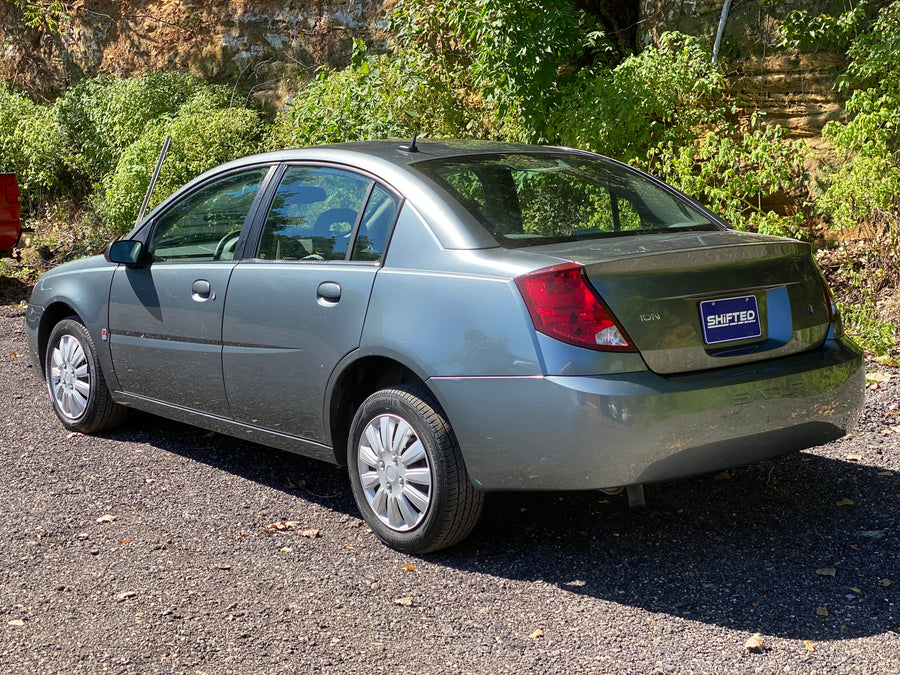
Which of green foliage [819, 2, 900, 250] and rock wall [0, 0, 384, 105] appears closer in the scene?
green foliage [819, 2, 900, 250]

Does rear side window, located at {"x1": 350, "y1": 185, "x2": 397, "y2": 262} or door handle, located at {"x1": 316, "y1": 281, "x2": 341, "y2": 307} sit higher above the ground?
rear side window, located at {"x1": 350, "y1": 185, "x2": 397, "y2": 262}

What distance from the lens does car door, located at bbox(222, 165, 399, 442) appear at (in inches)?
171

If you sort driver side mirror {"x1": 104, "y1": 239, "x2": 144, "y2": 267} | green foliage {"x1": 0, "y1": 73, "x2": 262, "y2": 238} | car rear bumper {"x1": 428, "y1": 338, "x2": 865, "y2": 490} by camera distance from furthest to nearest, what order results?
green foliage {"x1": 0, "y1": 73, "x2": 262, "y2": 238} → driver side mirror {"x1": 104, "y1": 239, "x2": 144, "y2": 267} → car rear bumper {"x1": 428, "y1": 338, "x2": 865, "y2": 490}

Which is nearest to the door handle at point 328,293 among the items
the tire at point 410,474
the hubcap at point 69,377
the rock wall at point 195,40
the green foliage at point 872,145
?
the tire at point 410,474

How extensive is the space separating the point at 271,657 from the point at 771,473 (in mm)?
2732

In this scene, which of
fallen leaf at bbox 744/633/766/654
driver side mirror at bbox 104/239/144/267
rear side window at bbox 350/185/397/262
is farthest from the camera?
driver side mirror at bbox 104/239/144/267

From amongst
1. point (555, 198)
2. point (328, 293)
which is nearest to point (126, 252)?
point (328, 293)

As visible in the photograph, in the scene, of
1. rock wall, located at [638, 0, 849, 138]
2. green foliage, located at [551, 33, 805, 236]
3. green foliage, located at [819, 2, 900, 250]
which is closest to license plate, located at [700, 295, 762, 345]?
green foliage, located at [819, 2, 900, 250]

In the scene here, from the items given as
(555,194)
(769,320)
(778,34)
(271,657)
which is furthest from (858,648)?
(778,34)

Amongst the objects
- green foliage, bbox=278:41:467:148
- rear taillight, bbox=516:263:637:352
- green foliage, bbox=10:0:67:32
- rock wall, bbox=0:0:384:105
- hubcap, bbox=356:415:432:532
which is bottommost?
hubcap, bbox=356:415:432:532

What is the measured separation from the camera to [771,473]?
5.04 metres

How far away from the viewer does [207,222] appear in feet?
17.2

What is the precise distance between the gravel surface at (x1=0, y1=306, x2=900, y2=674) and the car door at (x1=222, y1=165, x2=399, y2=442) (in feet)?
1.82

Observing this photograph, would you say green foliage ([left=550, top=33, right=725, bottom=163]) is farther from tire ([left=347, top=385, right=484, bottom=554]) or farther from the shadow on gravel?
tire ([left=347, top=385, right=484, bottom=554])
